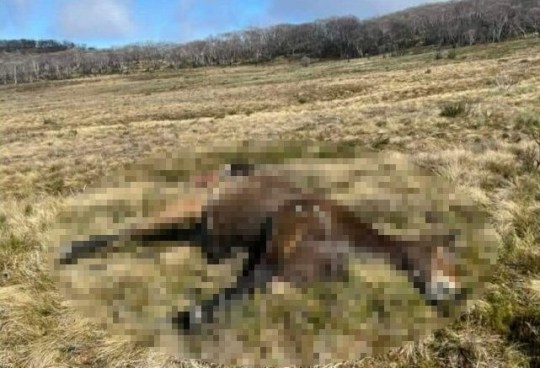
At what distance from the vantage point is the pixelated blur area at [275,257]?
3193 mm

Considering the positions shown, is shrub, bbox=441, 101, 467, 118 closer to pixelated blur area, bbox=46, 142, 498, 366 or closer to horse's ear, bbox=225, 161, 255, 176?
pixelated blur area, bbox=46, 142, 498, 366

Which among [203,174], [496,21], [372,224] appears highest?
[496,21]

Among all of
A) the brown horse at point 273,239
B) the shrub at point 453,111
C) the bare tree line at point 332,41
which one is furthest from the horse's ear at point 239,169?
the bare tree line at point 332,41

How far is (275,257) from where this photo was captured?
3660 mm

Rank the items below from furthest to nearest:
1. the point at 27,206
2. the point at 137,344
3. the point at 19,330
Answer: the point at 27,206 → the point at 19,330 → the point at 137,344

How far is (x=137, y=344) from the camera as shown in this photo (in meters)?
3.16

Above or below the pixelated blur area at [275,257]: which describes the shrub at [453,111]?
above

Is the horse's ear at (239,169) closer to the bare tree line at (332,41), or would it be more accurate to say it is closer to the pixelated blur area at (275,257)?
the pixelated blur area at (275,257)

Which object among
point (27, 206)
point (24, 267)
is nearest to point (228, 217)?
point (24, 267)

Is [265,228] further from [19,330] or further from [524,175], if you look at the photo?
[524,175]

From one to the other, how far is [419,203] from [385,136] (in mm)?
6817

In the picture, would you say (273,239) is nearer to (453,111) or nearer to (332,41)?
(453,111)

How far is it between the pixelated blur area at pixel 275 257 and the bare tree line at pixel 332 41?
96.9 metres

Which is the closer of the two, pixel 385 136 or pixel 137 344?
pixel 137 344
